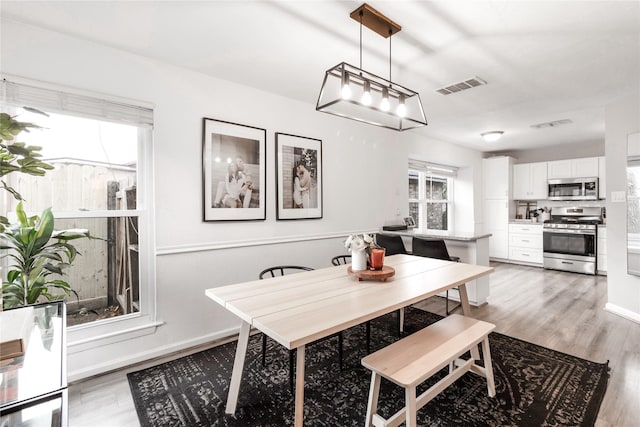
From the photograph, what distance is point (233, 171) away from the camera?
9.59 ft

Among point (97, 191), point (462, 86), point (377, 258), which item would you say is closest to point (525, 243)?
point (462, 86)

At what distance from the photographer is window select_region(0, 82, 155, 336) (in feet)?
6.99

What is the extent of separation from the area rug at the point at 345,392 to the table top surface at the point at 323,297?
2.40 feet

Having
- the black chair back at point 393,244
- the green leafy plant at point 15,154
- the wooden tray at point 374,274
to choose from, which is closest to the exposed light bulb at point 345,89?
the wooden tray at point 374,274

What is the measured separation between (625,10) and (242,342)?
3.11 meters

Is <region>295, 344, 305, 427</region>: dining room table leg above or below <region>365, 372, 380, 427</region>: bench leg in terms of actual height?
above

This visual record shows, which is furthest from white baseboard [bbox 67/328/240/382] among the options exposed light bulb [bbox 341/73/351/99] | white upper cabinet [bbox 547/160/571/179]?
white upper cabinet [bbox 547/160/571/179]

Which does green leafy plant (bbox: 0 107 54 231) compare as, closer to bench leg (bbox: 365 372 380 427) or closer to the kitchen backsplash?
bench leg (bbox: 365 372 380 427)

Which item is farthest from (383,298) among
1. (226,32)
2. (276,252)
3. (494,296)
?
(494,296)

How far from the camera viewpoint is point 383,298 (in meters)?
1.68

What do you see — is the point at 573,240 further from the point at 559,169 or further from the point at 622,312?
the point at 622,312

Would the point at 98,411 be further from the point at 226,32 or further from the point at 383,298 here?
the point at 226,32

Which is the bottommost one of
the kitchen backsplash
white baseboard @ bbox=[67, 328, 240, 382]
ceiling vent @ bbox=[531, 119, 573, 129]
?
white baseboard @ bbox=[67, 328, 240, 382]

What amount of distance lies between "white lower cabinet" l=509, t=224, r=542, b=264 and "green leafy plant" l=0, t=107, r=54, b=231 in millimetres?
7320
